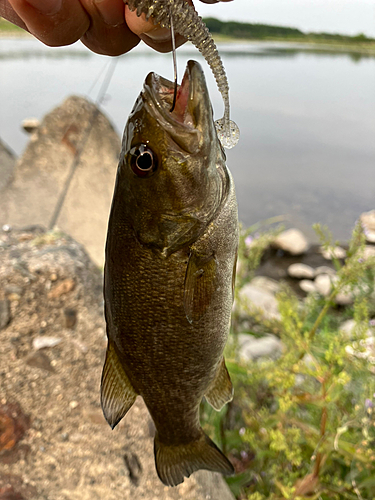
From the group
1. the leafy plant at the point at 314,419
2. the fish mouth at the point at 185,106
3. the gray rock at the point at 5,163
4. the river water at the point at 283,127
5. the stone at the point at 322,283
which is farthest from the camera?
the river water at the point at 283,127

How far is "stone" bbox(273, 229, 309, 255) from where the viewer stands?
8.10m

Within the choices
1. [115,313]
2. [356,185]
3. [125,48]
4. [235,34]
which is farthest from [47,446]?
[235,34]

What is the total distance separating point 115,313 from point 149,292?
0.15m

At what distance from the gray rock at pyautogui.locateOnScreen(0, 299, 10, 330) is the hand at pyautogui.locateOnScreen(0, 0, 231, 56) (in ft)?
5.34

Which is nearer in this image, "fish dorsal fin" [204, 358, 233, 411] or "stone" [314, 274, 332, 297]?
"fish dorsal fin" [204, 358, 233, 411]

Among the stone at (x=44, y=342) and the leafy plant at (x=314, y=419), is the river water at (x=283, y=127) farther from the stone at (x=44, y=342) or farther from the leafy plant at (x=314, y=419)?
the leafy plant at (x=314, y=419)

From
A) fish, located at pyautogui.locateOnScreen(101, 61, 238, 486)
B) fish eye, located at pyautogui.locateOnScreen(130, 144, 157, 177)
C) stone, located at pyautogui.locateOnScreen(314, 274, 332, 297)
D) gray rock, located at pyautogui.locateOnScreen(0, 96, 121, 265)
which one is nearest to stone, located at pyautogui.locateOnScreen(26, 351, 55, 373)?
fish, located at pyautogui.locateOnScreen(101, 61, 238, 486)

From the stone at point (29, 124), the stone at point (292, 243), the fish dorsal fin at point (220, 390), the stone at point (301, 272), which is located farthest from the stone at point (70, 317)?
the stone at point (29, 124)

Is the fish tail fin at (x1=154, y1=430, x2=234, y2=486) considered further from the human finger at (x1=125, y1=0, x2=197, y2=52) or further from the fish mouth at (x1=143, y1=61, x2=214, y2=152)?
the human finger at (x1=125, y1=0, x2=197, y2=52)

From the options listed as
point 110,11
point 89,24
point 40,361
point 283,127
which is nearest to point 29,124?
point 283,127

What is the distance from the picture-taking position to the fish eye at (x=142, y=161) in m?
1.19

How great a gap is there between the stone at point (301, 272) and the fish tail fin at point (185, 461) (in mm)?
6204

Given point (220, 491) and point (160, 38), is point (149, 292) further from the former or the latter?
point (220, 491)

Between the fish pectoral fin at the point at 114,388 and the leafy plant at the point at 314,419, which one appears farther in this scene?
the leafy plant at the point at 314,419
